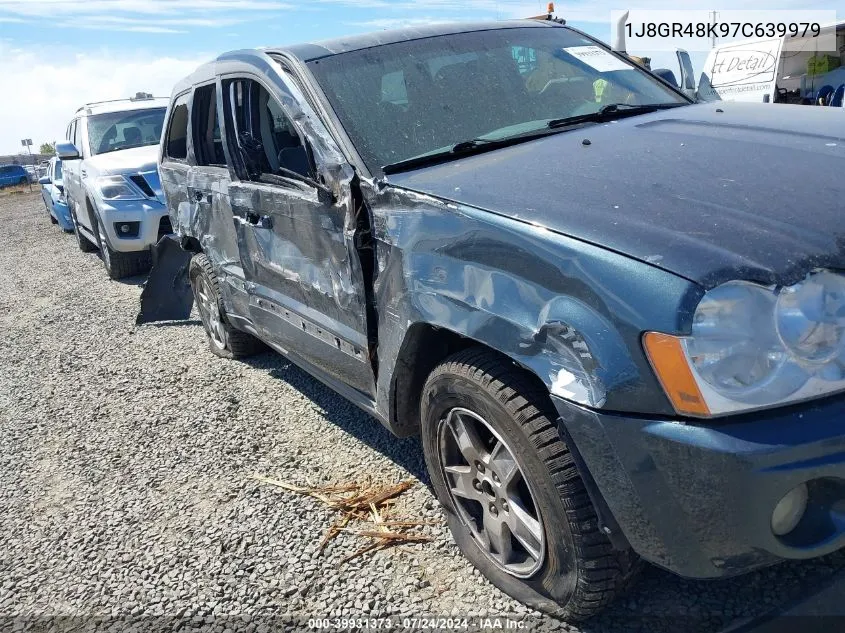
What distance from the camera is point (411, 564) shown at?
2.64m

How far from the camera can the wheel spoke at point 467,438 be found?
2.32 meters

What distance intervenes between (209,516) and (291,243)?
48.7 inches

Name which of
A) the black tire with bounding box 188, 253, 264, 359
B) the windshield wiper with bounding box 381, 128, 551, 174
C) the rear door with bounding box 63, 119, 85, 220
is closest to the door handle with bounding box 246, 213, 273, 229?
the windshield wiper with bounding box 381, 128, 551, 174

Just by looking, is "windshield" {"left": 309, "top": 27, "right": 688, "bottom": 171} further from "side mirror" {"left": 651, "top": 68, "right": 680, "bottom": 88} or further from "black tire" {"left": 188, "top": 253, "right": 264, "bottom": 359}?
"black tire" {"left": 188, "top": 253, "right": 264, "bottom": 359}

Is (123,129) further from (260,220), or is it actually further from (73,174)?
(260,220)

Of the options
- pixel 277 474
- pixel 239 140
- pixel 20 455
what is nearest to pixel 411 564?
pixel 277 474

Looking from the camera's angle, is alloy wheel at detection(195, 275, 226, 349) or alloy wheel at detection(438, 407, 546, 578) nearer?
alloy wheel at detection(438, 407, 546, 578)

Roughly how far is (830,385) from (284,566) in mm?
1962

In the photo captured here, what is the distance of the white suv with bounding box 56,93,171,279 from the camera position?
25.4ft

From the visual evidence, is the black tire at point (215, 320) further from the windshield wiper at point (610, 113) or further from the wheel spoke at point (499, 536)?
the wheel spoke at point (499, 536)

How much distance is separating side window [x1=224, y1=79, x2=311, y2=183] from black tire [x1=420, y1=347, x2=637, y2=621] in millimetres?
1319

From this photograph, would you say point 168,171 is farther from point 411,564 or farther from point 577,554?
point 577,554

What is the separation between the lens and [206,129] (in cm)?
432

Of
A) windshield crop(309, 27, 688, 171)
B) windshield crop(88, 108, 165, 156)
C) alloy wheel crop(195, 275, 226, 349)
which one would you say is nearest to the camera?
windshield crop(309, 27, 688, 171)
